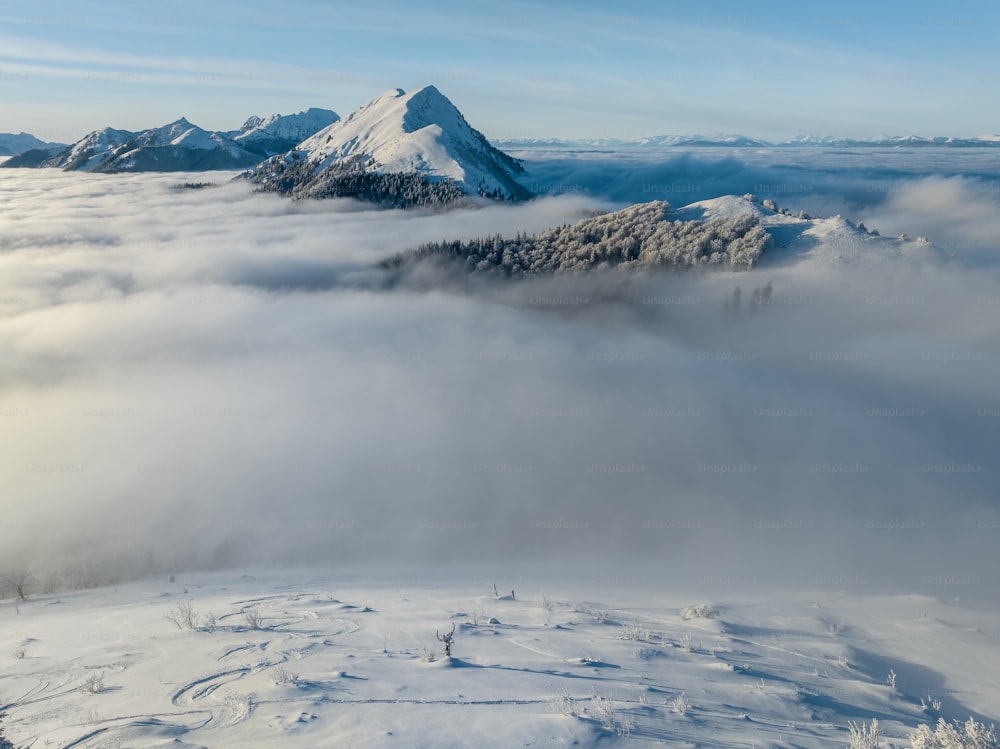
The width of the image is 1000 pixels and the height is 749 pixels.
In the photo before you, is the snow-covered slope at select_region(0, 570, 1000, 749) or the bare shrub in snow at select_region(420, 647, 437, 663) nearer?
the snow-covered slope at select_region(0, 570, 1000, 749)

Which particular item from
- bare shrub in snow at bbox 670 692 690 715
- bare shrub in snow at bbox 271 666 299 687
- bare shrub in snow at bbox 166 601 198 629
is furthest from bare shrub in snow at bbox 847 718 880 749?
bare shrub in snow at bbox 166 601 198 629

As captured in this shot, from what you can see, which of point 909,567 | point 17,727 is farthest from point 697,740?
point 909,567

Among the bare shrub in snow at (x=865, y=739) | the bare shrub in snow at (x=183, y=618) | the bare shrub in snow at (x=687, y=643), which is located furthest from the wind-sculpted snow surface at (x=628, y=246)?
the bare shrub in snow at (x=183, y=618)

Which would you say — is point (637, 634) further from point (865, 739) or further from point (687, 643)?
point (865, 739)

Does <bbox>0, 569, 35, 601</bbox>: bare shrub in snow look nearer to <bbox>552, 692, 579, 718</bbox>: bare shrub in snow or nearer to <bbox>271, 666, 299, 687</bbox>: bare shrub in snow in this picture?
<bbox>271, 666, 299, 687</bbox>: bare shrub in snow

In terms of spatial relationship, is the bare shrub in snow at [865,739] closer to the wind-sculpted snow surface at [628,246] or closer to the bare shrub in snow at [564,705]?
the bare shrub in snow at [564,705]

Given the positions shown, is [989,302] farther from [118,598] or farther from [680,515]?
[118,598]

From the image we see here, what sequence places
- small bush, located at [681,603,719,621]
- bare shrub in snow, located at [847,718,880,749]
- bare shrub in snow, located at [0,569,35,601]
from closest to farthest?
bare shrub in snow, located at [847,718,880,749], small bush, located at [681,603,719,621], bare shrub in snow, located at [0,569,35,601]
